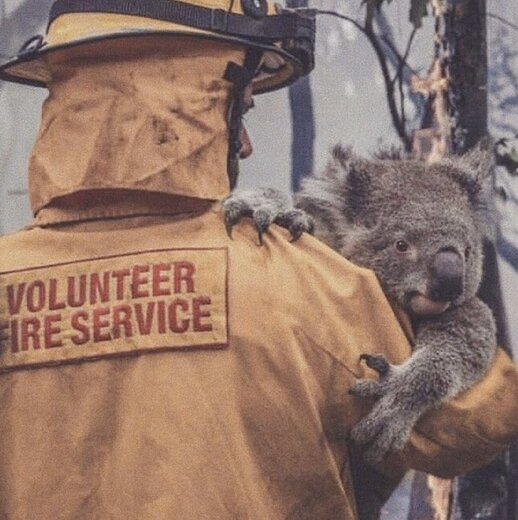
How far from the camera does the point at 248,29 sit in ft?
7.02

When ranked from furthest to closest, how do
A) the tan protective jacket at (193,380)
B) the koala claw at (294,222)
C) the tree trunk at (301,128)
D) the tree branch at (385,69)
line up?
the tree trunk at (301,128), the tree branch at (385,69), the koala claw at (294,222), the tan protective jacket at (193,380)

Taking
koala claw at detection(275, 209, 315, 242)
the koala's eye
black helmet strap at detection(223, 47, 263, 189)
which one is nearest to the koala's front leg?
the koala's eye

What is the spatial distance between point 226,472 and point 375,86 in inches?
94.0

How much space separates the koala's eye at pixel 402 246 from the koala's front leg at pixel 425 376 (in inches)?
4.4

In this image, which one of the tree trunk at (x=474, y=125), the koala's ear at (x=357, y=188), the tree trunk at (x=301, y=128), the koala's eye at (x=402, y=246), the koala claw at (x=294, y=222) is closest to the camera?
the koala claw at (x=294, y=222)

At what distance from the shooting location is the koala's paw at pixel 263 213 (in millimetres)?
2102

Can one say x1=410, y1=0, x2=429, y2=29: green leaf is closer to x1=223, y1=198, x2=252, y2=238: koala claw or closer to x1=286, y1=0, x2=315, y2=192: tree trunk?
x1=286, y1=0, x2=315, y2=192: tree trunk

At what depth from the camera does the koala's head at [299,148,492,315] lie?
2.19 meters

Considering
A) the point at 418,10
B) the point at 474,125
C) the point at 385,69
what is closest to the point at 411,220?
the point at 474,125

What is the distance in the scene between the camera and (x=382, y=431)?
6.77 ft

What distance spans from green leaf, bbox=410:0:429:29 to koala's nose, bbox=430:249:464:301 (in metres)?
1.65

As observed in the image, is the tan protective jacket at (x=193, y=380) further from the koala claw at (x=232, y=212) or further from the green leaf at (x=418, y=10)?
the green leaf at (x=418, y=10)

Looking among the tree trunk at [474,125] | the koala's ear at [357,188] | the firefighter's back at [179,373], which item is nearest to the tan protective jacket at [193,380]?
the firefighter's back at [179,373]

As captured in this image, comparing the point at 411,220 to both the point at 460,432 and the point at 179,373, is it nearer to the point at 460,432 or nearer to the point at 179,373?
the point at 460,432
